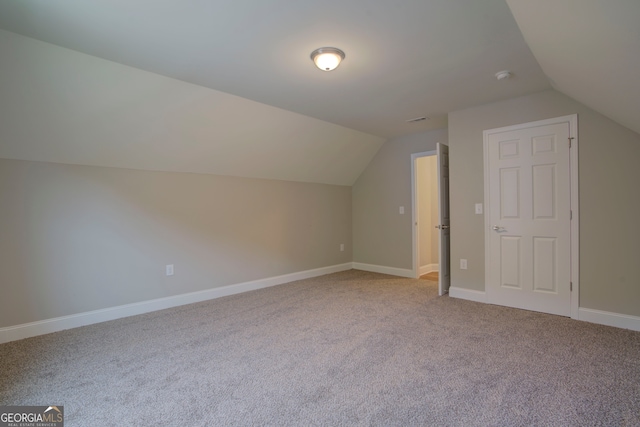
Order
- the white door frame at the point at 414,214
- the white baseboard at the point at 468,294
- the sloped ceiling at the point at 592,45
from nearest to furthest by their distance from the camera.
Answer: the sloped ceiling at the point at 592,45 → the white baseboard at the point at 468,294 → the white door frame at the point at 414,214

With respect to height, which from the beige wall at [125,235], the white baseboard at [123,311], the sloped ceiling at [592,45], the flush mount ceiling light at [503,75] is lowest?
the white baseboard at [123,311]

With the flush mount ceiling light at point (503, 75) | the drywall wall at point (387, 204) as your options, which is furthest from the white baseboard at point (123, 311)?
the flush mount ceiling light at point (503, 75)

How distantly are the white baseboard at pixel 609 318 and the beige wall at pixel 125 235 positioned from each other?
3.67 metres

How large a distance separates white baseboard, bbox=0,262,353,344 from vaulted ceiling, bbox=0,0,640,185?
5.08 feet

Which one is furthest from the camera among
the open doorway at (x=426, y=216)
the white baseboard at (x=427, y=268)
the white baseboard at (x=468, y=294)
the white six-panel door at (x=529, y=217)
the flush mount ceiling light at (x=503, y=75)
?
the white baseboard at (x=427, y=268)

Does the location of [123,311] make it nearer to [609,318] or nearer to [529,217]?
[529,217]

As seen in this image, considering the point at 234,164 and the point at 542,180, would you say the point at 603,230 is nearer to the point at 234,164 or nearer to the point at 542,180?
the point at 542,180

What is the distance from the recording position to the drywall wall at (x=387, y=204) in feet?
16.9

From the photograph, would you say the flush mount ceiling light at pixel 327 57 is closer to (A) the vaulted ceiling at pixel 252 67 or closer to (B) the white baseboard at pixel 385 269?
(A) the vaulted ceiling at pixel 252 67

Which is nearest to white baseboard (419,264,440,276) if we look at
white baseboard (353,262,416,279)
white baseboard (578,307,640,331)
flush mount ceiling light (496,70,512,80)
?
white baseboard (353,262,416,279)

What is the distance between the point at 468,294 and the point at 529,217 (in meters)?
1.16

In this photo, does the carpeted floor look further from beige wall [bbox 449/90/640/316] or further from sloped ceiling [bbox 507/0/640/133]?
sloped ceiling [bbox 507/0/640/133]

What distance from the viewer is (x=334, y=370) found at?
7.20 feet

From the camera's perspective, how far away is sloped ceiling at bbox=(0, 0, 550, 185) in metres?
1.94
